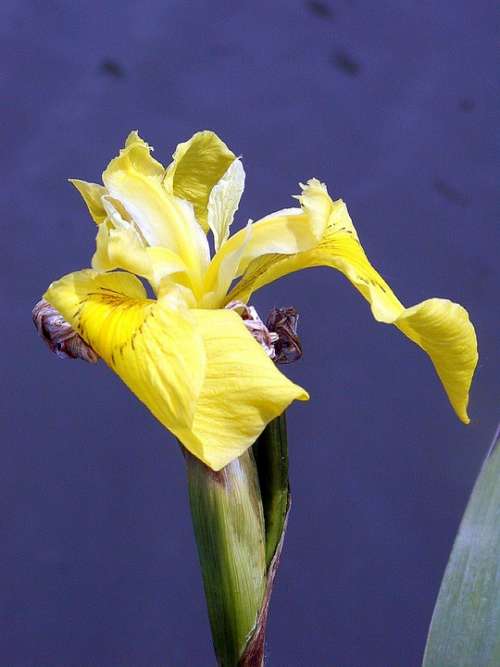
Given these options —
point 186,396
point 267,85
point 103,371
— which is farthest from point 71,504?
point 186,396

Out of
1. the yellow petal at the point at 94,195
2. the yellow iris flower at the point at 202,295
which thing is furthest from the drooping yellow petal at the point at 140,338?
the yellow petal at the point at 94,195

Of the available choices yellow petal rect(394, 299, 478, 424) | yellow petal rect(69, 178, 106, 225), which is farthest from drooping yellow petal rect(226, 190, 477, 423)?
yellow petal rect(69, 178, 106, 225)

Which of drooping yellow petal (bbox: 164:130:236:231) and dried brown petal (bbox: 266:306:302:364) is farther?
drooping yellow petal (bbox: 164:130:236:231)

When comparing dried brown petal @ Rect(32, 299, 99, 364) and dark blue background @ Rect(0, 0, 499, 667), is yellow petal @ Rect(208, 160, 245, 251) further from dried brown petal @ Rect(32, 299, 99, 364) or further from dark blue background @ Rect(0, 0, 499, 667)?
dark blue background @ Rect(0, 0, 499, 667)

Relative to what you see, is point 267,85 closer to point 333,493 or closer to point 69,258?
point 69,258

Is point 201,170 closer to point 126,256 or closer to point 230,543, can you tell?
point 126,256

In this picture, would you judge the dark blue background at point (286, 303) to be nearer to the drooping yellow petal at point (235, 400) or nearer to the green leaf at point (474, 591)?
the green leaf at point (474, 591)
